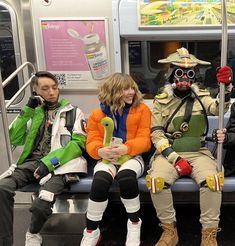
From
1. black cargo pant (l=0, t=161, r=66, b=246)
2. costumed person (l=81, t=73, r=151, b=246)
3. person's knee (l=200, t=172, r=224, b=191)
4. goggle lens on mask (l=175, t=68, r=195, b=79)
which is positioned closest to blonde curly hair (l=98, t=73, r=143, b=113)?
costumed person (l=81, t=73, r=151, b=246)

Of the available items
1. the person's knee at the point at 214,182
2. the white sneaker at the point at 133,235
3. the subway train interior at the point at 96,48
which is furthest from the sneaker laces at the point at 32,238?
the person's knee at the point at 214,182

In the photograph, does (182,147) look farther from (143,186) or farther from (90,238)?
(90,238)

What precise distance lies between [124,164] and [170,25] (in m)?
1.38

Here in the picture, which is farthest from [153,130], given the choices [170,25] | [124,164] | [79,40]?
[79,40]

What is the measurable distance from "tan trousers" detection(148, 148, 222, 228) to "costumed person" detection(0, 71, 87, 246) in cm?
68

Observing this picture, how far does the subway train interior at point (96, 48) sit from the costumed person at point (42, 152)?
26 centimetres

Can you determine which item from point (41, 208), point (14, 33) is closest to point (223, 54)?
point (41, 208)

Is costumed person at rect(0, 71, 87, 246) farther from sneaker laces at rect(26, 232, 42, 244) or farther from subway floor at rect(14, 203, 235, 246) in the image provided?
subway floor at rect(14, 203, 235, 246)

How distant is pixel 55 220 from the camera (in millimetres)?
3357

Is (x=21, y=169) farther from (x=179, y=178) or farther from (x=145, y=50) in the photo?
(x=145, y=50)

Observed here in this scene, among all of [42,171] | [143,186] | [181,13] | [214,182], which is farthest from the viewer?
[181,13]

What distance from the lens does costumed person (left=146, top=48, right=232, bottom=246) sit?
2.80 m

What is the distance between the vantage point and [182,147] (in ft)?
10.1

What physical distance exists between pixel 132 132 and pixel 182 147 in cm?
43
